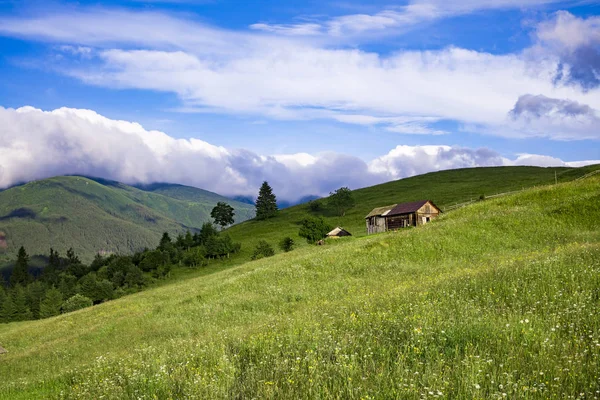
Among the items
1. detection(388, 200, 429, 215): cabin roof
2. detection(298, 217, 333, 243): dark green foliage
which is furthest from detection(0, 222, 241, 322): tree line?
detection(388, 200, 429, 215): cabin roof

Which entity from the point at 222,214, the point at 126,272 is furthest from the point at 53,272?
the point at 222,214

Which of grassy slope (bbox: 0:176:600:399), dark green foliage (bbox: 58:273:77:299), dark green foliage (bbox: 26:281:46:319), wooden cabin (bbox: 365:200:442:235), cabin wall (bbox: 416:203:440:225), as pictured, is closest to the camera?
grassy slope (bbox: 0:176:600:399)

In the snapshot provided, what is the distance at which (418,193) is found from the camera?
15762cm

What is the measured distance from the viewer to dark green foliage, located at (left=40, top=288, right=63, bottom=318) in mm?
105331

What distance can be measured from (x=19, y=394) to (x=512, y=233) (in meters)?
32.2

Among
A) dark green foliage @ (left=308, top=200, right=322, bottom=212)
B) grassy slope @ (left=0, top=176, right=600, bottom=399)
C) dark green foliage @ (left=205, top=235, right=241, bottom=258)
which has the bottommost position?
dark green foliage @ (left=205, top=235, right=241, bottom=258)

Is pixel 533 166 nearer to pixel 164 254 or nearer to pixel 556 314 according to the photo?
pixel 164 254

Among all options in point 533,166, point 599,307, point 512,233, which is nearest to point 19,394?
point 599,307

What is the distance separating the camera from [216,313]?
24.0 metres

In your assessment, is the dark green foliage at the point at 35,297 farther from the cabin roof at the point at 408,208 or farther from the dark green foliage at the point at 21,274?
the cabin roof at the point at 408,208

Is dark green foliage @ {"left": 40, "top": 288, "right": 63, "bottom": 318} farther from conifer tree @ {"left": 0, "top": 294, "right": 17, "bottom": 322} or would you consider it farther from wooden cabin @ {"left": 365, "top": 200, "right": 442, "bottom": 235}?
wooden cabin @ {"left": 365, "top": 200, "right": 442, "bottom": 235}

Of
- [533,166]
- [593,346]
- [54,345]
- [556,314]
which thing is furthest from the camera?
[533,166]

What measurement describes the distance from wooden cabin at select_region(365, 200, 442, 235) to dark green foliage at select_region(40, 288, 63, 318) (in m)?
83.4

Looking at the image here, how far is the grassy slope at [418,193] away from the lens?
408 ft
